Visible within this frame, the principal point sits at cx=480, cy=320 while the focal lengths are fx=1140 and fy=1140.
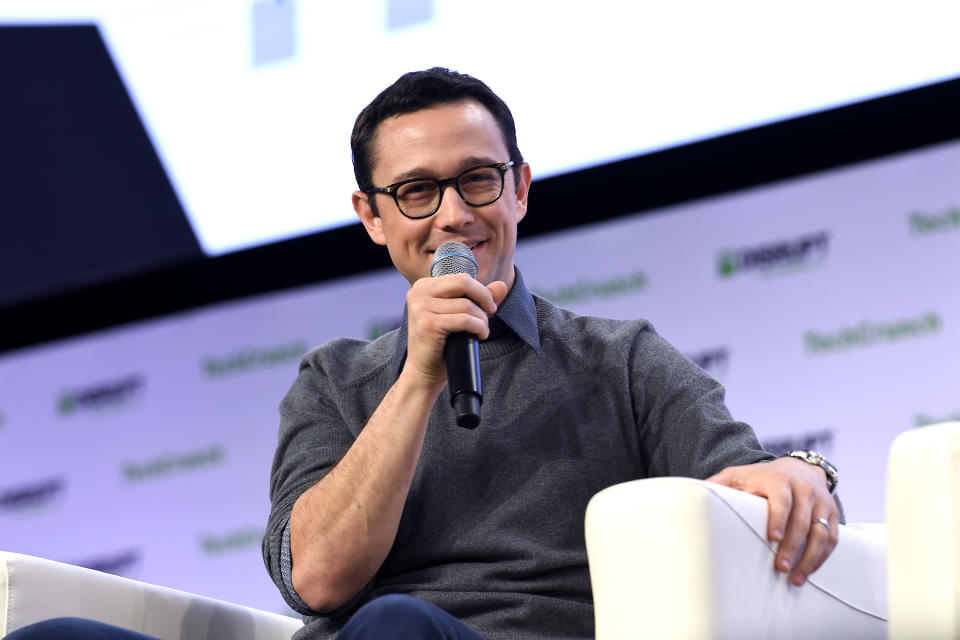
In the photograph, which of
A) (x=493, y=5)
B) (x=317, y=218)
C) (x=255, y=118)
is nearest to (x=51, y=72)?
(x=255, y=118)

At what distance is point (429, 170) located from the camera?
1630 millimetres

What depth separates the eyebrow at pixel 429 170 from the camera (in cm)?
163

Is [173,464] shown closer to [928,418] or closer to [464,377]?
[928,418]

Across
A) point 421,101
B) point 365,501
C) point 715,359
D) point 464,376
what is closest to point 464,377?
point 464,376

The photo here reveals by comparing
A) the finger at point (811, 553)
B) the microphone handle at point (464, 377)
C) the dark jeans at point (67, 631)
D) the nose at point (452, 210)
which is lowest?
the dark jeans at point (67, 631)

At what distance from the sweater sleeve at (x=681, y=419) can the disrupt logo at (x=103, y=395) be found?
119 inches

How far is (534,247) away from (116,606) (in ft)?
7.39

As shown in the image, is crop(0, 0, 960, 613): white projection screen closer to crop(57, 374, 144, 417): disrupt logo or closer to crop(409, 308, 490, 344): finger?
crop(57, 374, 144, 417): disrupt logo

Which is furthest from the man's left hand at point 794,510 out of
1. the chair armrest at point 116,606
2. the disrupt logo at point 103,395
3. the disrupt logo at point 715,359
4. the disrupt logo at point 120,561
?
the disrupt logo at point 103,395

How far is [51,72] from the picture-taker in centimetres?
426

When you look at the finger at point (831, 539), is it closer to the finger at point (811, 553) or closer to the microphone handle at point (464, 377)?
the finger at point (811, 553)

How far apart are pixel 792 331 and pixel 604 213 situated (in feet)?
2.31

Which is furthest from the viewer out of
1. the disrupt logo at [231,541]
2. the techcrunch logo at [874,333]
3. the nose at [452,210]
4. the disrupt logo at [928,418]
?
the disrupt logo at [231,541]

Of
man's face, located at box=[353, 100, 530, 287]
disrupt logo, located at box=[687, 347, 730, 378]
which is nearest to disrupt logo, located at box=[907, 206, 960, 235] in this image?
disrupt logo, located at box=[687, 347, 730, 378]
